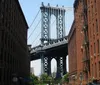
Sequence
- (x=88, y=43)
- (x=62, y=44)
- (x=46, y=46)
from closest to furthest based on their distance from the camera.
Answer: (x=88, y=43), (x=62, y=44), (x=46, y=46)

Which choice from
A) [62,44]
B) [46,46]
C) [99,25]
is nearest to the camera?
[99,25]

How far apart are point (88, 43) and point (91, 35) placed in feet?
13.1

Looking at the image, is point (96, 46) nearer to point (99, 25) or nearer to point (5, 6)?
point (99, 25)

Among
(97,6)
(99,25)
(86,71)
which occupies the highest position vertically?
(97,6)

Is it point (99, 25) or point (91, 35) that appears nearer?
point (99, 25)

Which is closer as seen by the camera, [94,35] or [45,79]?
[94,35]

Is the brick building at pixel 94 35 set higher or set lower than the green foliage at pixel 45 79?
higher

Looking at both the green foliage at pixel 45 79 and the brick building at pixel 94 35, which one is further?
the green foliage at pixel 45 79

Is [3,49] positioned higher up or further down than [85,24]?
further down

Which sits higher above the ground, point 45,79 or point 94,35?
point 94,35

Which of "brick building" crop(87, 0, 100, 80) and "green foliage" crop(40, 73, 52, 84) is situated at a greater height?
"brick building" crop(87, 0, 100, 80)

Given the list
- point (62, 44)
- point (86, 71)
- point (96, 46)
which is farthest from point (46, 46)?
point (96, 46)

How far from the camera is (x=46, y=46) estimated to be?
577 feet

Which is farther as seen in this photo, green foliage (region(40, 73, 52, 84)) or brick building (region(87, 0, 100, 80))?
green foliage (region(40, 73, 52, 84))
